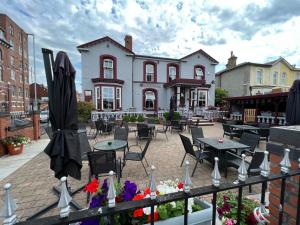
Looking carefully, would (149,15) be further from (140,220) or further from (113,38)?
(140,220)

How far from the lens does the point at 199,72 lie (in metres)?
19.1

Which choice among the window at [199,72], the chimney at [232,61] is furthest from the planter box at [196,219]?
the chimney at [232,61]

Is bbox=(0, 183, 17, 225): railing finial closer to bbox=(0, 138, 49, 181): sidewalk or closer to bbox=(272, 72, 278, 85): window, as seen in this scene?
bbox=(0, 138, 49, 181): sidewalk

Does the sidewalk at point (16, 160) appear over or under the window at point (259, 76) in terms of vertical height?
under

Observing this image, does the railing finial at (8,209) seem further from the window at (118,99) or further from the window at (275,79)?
the window at (275,79)

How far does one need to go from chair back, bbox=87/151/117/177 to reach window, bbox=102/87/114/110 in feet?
41.9

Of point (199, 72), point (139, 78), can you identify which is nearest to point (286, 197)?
point (139, 78)

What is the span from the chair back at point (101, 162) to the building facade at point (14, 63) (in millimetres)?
25927

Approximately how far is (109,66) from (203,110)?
1049 cm

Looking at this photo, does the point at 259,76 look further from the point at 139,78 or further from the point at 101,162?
the point at 101,162

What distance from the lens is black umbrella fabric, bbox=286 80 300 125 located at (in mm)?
3900

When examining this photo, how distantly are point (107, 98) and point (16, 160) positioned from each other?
1084 cm

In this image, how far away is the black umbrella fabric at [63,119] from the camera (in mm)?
2510

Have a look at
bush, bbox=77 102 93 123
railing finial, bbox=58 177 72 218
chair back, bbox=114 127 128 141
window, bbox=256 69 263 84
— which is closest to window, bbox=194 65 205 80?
window, bbox=256 69 263 84
